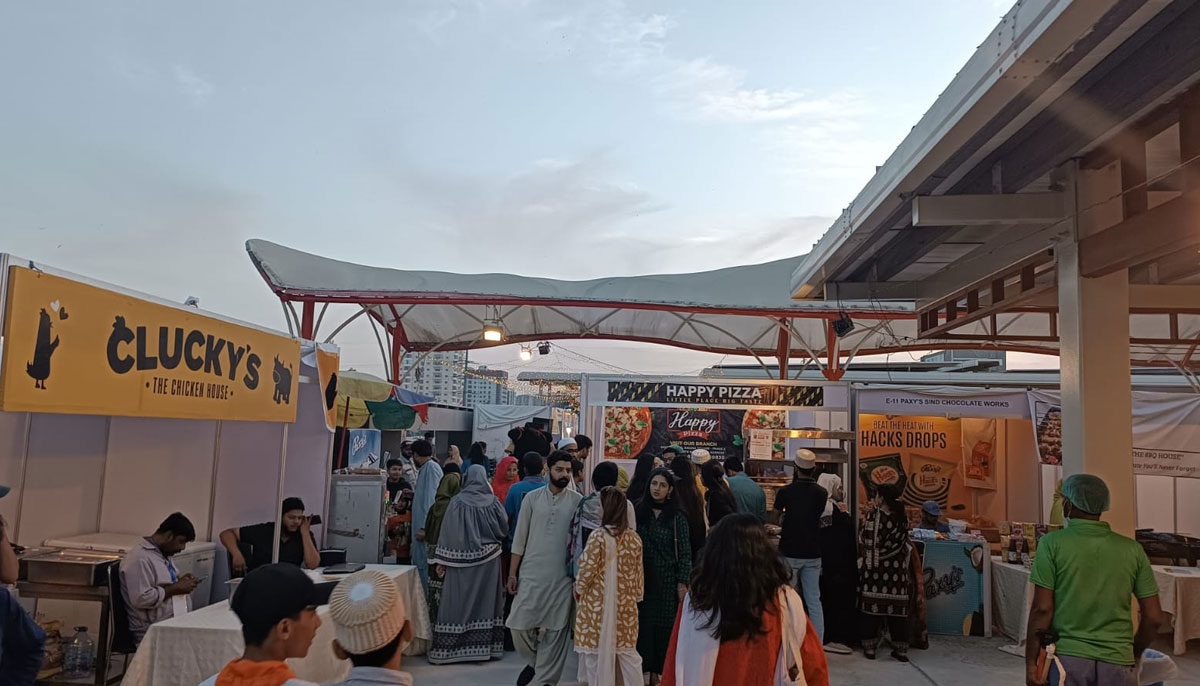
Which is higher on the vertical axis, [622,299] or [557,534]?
[622,299]

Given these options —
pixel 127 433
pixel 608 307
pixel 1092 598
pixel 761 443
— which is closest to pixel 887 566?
pixel 761 443

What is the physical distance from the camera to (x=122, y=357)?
3.76 metres

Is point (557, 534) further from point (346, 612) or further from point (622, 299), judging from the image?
point (622, 299)

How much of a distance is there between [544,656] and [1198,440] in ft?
22.5

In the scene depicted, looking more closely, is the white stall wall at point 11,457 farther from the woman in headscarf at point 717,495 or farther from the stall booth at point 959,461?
the stall booth at point 959,461

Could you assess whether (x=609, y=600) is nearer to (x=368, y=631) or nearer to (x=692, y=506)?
(x=692, y=506)

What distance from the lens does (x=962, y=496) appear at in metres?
11.2

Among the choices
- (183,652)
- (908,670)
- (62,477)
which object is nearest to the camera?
(183,652)

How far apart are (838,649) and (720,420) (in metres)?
4.19

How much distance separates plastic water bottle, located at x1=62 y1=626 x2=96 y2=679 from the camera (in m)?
4.93

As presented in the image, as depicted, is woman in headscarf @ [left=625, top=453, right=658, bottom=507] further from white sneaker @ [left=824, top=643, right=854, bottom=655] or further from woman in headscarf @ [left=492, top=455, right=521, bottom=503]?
white sneaker @ [left=824, top=643, right=854, bottom=655]

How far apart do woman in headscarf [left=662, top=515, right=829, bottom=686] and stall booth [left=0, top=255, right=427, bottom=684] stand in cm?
270

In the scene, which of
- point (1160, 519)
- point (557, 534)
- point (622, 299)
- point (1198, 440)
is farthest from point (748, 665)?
point (1160, 519)

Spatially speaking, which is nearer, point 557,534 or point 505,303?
point 557,534
